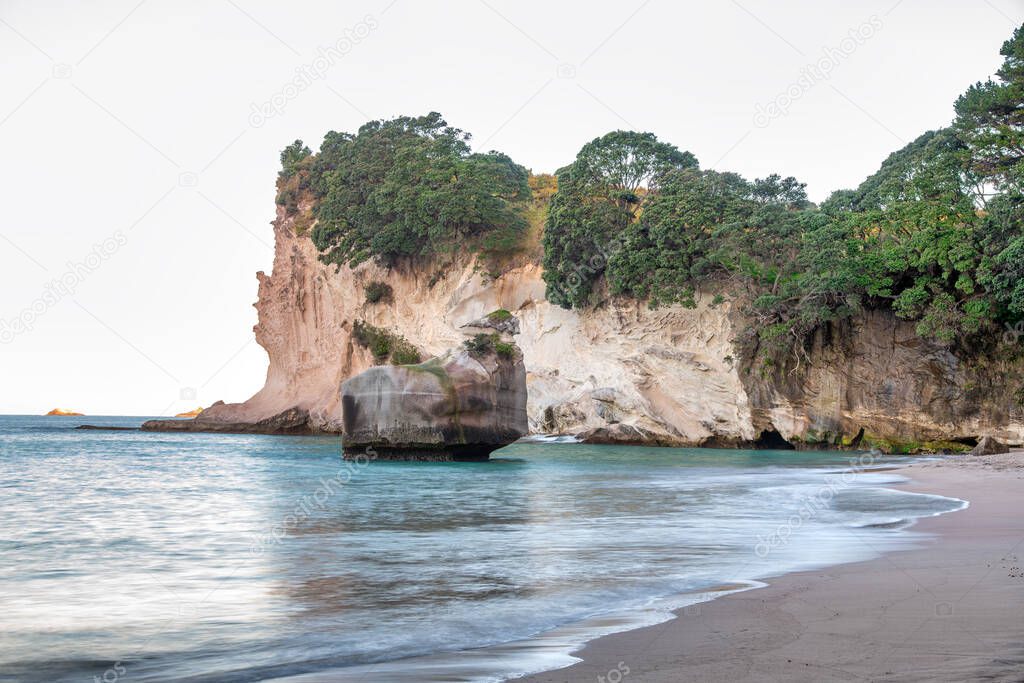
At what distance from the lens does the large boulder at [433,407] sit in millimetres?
27625

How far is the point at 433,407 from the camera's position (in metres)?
27.7

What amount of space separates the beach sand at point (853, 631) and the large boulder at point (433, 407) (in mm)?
19776

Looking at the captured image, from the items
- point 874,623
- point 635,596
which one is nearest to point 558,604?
point 635,596

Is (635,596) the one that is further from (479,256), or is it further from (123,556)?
(479,256)

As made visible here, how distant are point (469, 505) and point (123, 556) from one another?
263 inches

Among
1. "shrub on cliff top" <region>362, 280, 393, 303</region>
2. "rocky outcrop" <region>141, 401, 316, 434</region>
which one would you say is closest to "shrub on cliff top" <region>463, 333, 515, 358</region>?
"shrub on cliff top" <region>362, 280, 393, 303</region>

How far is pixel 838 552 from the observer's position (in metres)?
9.29

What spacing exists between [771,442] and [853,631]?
40602mm

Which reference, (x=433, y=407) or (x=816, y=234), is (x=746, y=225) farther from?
(x=433, y=407)

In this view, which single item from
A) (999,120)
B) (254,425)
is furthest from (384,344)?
(999,120)

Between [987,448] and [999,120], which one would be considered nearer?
[987,448]

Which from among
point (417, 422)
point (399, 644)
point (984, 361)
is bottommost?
point (399, 644)

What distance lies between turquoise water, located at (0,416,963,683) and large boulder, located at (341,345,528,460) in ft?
19.5

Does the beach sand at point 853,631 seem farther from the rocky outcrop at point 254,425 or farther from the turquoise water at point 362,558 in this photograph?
the rocky outcrop at point 254,425
